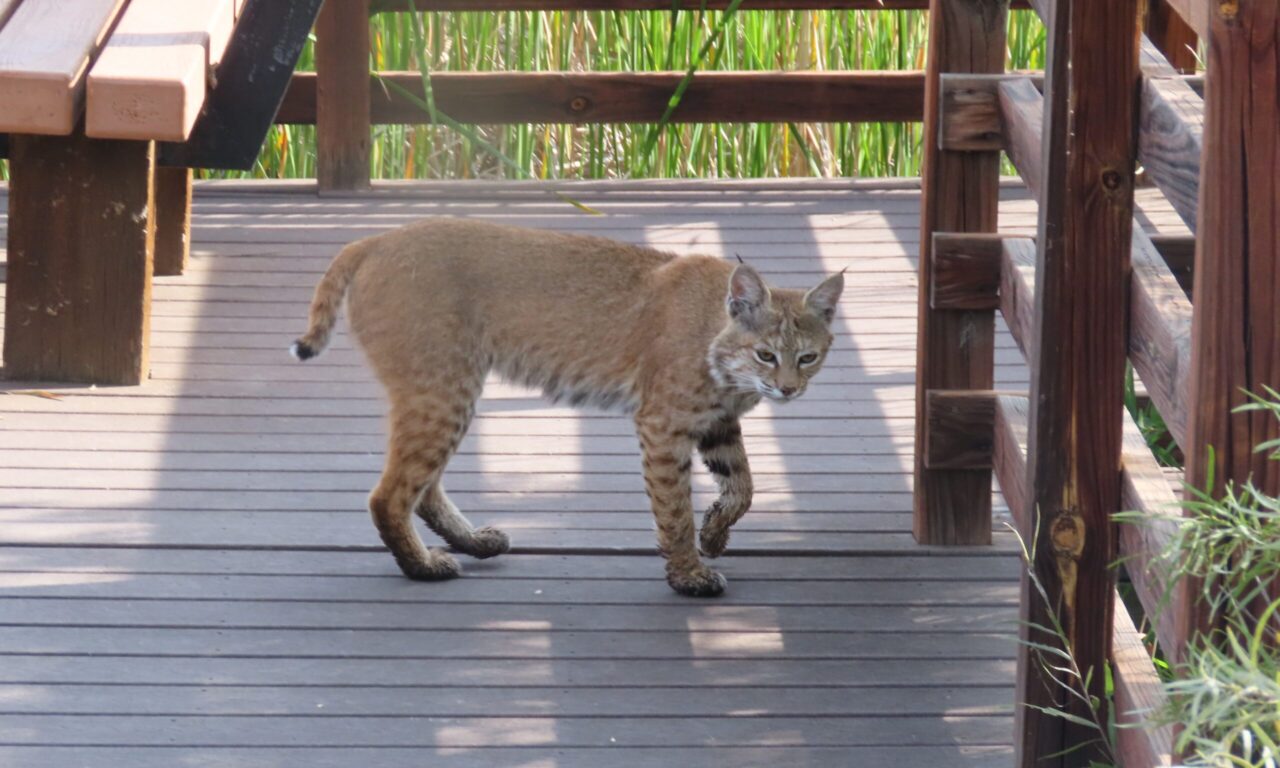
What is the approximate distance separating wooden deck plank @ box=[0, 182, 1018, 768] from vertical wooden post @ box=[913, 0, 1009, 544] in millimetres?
117

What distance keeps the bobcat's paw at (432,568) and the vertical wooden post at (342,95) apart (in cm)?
327

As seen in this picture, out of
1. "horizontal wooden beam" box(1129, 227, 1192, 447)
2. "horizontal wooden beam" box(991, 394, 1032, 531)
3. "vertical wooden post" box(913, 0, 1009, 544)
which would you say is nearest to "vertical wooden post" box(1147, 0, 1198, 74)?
"vertical wooden post" box(913, 0, 1009, 544)

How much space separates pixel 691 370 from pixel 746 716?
3.37 feet

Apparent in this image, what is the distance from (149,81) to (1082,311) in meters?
2.84

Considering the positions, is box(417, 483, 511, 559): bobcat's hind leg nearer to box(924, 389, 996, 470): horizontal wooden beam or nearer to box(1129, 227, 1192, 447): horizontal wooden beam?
box(924, 389, 996, 470): horizontal wooden beam

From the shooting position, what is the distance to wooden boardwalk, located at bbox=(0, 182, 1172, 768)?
10.9 feet

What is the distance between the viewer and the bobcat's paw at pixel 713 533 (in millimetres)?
4168

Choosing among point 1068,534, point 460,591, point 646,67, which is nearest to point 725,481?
point 460,591

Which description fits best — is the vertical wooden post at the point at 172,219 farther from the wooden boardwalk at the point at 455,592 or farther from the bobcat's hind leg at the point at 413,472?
the bobcat's hind leg at the point at 413,472

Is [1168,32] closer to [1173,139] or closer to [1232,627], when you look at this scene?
[1173,139]

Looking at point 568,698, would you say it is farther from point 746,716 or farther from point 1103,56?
point 1103,56

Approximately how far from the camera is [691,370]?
4152 mm

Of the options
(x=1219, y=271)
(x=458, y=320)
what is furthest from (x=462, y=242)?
(x=1219, y=271)

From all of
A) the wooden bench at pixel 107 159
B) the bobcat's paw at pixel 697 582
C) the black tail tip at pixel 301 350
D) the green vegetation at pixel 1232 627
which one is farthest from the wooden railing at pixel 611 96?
the green vegetation at pixel 1232 627
